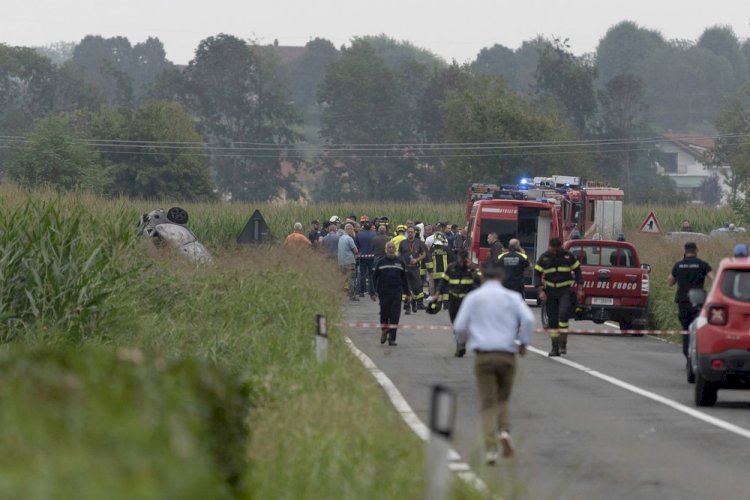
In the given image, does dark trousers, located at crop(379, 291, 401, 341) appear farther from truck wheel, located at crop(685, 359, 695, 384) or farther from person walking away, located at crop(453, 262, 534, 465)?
person walking away, located at crop(453, 262, 534, 465)

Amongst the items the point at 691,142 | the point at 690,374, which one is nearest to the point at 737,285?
the point at 690,374

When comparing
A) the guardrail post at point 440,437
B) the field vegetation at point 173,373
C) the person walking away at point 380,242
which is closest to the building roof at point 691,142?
the person walking away at point 380,242

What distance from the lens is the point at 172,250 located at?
2484 centimetres

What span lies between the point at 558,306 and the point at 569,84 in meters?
105

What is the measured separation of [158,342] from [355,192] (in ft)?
335

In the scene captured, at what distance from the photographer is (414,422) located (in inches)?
580

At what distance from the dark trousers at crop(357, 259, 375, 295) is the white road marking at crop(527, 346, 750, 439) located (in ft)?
49.4

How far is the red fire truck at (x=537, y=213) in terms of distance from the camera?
38.9 meters

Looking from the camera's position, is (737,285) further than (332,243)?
No

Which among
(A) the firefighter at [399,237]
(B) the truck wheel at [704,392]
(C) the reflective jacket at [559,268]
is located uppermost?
(C) the reflective jacket at [559,268]

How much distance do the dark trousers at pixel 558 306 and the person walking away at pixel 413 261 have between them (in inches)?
397

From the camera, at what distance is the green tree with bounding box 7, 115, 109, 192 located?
65312 millimetres

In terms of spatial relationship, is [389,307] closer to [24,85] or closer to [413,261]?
[413,261]

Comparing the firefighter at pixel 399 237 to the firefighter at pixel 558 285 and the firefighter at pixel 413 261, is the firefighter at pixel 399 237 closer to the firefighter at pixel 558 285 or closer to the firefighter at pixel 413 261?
the firefighter at pixel 413 261
